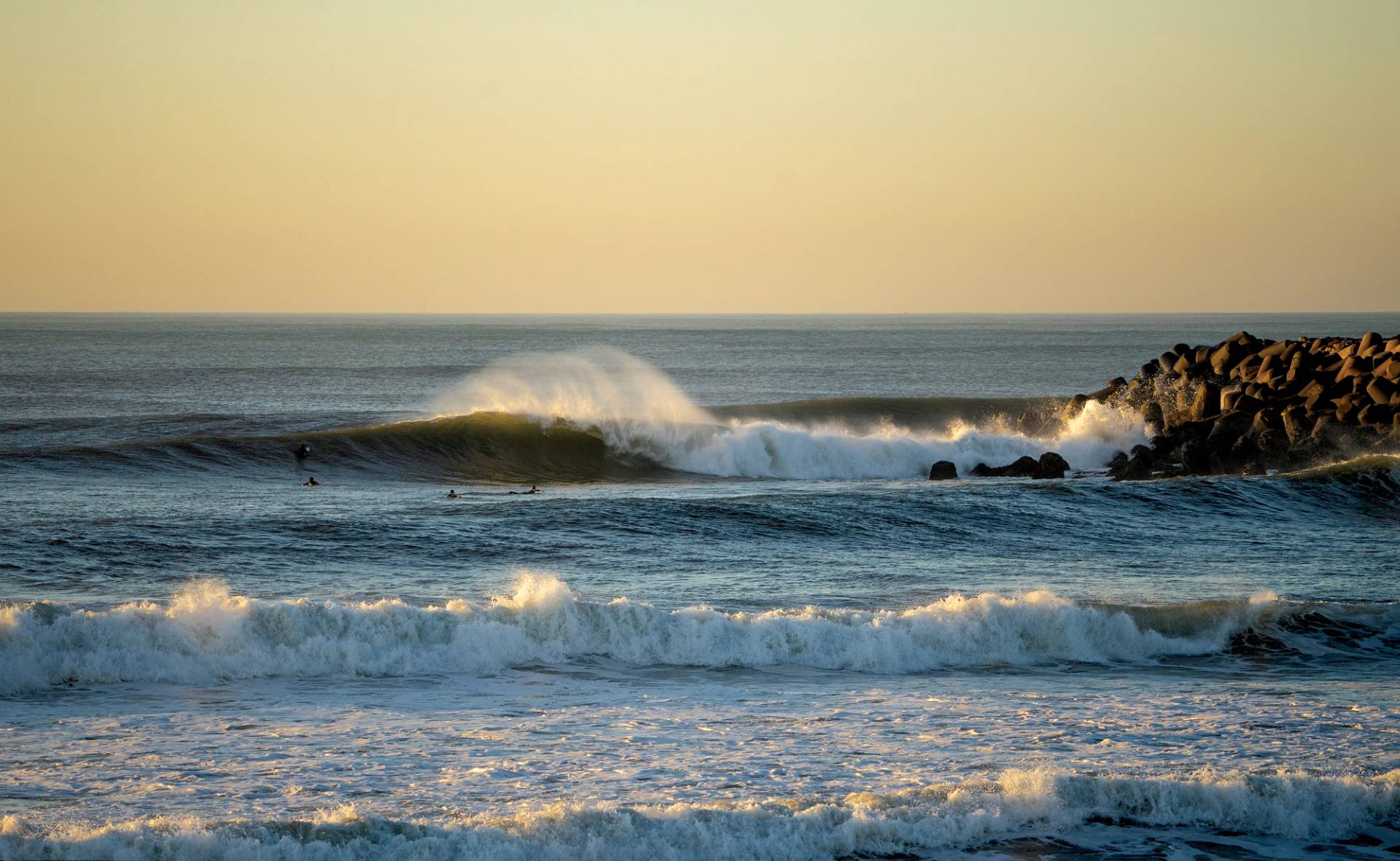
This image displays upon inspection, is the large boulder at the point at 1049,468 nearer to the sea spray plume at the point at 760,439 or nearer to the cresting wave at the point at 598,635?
the sea spray plume at the point at 760,439

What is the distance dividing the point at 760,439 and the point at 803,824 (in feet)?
69.8

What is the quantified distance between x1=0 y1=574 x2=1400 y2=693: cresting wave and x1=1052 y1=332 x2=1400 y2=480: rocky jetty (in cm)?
1363

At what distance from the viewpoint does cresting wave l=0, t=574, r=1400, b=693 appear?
9883 millimetres

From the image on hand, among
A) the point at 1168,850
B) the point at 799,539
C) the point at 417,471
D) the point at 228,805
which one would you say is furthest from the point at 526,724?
the point at 417,471

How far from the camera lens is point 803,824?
6918 mm

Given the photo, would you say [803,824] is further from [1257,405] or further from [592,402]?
[1257,405]

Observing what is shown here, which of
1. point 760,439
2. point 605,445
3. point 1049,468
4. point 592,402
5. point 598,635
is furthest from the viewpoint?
point 592,402

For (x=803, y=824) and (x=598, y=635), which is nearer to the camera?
(x=803, y=824)

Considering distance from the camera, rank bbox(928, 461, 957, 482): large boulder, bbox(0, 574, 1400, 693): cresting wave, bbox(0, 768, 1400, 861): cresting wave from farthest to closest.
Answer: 1. bbox(928, 461, 957, 482): large boulder
2. bbox(0, 574, 1400, 693): cresting wave
3. bbox(0, 768, 1400, 861): cresting wave

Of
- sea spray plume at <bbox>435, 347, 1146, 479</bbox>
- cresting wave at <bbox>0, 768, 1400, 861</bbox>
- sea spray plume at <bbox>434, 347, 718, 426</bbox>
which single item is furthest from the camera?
sea spray plume at <bbox>434, 347, 718, 426</bbox>

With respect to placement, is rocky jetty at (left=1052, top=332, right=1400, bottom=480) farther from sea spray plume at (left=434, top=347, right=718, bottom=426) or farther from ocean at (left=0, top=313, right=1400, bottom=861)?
sea spray plume at (left=434, top=347, right=718, bottom=426)

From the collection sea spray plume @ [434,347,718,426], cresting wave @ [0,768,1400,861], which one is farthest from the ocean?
sea spray plume @ [434,347,718,426]

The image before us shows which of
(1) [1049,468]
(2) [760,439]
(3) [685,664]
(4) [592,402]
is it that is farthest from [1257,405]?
(3) [685,664]

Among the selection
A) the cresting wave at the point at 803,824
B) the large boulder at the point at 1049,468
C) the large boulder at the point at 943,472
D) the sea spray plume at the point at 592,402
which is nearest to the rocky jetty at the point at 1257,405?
the large boulder at the point at 1049,468
